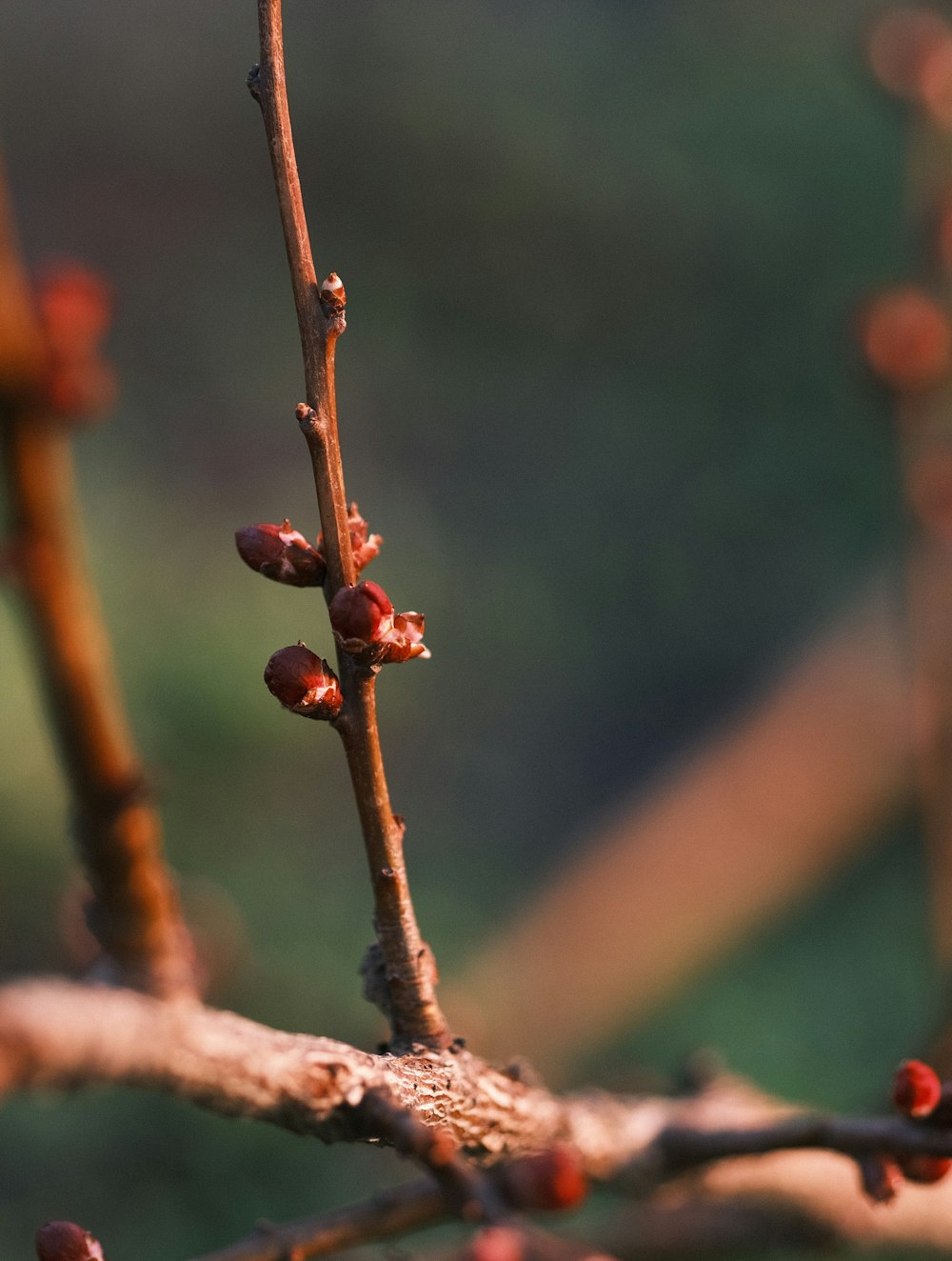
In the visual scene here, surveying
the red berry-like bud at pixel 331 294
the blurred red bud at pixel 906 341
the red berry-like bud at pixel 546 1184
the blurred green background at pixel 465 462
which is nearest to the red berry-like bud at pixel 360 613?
the red berry-like bud at pixel 331 294

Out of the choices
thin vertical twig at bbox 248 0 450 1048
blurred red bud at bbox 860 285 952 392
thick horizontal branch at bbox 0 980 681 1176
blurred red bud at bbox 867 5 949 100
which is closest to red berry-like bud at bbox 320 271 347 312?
thin vertical twig at bbox 248 0 450 1048

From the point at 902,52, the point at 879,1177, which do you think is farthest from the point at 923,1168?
the point at 902,52

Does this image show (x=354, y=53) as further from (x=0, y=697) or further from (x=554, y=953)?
(x=554, y=953)

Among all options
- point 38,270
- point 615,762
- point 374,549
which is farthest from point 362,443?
point 374,549

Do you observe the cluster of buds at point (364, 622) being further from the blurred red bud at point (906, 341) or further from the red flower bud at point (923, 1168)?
the blurred red bud at point (906, 341)

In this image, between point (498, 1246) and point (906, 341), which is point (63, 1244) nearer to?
point (498, 1246)

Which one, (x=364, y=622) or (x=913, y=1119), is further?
(x=913, y=1119)

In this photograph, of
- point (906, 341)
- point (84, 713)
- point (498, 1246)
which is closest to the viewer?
point (498, 1246)
